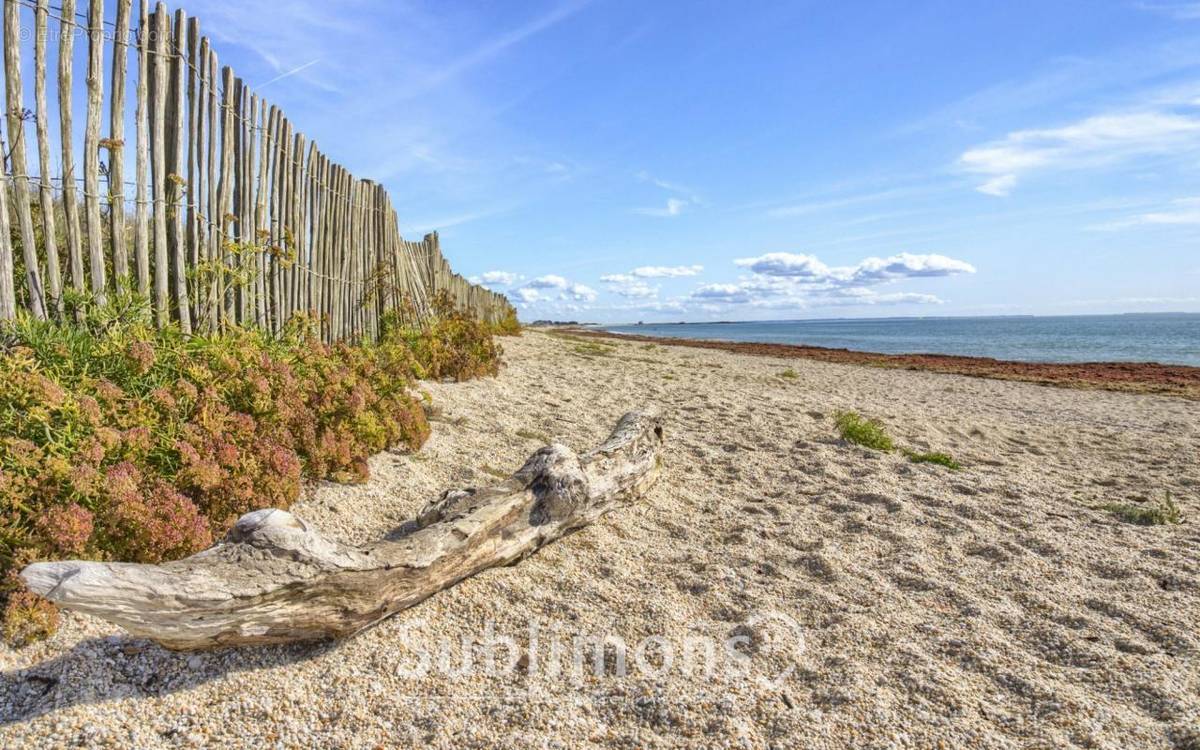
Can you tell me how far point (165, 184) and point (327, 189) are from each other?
2.40 meters

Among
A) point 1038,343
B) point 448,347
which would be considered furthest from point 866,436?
point 1038,343

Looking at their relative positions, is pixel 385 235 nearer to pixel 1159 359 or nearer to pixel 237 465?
pixel 237 465

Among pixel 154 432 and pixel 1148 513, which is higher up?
pixel 154 432

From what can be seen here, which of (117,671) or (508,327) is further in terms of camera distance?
(508,327)

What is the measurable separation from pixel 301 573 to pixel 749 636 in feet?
6.37

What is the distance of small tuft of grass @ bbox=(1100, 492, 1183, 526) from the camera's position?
15.0 ft

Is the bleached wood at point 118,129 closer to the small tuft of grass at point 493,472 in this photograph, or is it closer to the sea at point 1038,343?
the small tuft of grass at point 493,472

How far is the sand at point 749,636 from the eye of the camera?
7.89ft

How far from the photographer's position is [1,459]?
291cm

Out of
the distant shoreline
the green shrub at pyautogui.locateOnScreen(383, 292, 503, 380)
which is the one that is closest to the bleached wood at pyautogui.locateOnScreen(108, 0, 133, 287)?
the green shrub at pyautogui.locateOnScreen(383, 292, 503, 380)

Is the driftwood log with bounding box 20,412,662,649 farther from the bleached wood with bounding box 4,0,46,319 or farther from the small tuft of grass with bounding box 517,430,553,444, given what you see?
the bleached wood with bounding box 4,0,46,319

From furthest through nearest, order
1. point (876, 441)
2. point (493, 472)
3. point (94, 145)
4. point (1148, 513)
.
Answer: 1. point (876, 441)
2. point (493, 472)
3. point (1148, 513)
4. point (94, 145)

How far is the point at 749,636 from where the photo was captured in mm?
3018

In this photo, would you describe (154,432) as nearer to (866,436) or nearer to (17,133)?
(17,133)
